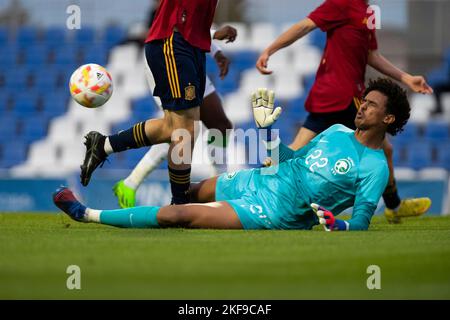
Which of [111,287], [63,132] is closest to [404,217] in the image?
[111,287]

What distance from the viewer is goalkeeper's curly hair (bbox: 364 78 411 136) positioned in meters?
6.61

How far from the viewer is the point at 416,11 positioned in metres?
17.0

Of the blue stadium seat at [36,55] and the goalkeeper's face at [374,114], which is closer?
the goalkeeper's face at [374,114]

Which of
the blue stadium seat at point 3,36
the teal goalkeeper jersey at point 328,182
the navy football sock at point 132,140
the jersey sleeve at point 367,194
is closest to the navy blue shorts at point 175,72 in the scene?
the navy football sock at point 132,140

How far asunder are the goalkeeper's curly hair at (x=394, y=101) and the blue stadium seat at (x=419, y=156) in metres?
9.19

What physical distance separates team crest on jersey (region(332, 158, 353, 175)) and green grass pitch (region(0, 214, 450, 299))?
0.47m

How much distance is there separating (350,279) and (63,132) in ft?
45.2

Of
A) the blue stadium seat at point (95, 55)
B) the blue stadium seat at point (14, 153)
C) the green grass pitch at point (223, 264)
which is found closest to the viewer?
the green grass pitch at point (223, 264)

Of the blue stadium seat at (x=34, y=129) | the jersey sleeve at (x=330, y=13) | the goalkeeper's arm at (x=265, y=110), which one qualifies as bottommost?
the goalkeeper's arm at (x=265, y=110)

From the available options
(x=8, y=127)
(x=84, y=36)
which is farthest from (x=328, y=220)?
(x=84, y=36)

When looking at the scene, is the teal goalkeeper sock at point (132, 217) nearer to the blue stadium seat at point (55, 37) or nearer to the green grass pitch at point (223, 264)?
the green grass pitch at point (223, 264)

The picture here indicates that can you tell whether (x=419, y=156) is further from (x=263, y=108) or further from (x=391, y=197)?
(x=263, y=108)

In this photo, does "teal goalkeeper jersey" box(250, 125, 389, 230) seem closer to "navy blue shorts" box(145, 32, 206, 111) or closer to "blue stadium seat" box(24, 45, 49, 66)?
"navy blue shorts" box(145, 32, 206, 111)

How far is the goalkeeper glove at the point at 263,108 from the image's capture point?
239 inches
